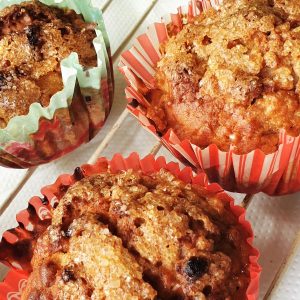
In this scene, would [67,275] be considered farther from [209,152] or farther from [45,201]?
[209,152]

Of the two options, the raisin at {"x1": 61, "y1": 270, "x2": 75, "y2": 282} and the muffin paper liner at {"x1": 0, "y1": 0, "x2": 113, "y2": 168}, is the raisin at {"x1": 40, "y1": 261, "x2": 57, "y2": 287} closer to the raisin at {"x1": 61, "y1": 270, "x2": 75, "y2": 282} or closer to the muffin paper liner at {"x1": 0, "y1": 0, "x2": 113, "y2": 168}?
the raisin at {"x1": 61, "y1": 270, "x2": 75, "y2": 282}

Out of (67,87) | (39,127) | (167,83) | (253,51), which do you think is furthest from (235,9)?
(39,127)

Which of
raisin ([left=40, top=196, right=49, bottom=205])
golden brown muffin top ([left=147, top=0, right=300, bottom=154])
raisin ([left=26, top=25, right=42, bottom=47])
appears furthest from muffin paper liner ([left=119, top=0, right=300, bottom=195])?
raisin ([left=40, top=196, right=49, bottom=205])

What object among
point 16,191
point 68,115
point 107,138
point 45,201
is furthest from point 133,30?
point 45,201

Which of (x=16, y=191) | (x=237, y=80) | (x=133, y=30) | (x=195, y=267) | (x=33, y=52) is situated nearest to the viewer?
(x=195, y=267)

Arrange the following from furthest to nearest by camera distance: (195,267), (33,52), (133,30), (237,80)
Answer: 1. (133,30)
2. (33,52)
3. (237,80)
4. (195,267)

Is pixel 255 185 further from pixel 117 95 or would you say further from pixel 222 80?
A: pixel 117 95

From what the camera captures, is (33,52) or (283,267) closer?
(283,267)
